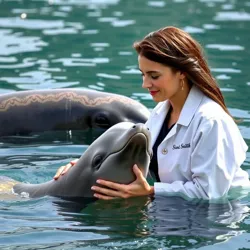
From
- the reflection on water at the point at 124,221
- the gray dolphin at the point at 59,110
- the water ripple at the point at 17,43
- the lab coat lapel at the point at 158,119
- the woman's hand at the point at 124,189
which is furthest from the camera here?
the water ripple at the point at 17,43

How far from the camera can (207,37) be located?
17375 millimetres

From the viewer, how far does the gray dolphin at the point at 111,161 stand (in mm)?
6699

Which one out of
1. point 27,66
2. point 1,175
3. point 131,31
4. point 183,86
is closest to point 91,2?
point 131,31

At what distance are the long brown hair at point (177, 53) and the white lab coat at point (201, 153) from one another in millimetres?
170

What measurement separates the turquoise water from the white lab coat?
0.21 meters

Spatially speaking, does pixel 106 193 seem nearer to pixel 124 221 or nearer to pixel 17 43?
pixel 124 221

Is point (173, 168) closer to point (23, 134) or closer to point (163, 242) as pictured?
point (163, 242)

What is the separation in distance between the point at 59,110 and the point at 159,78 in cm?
425

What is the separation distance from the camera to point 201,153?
6902mm

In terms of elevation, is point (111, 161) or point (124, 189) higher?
point (111, 161)

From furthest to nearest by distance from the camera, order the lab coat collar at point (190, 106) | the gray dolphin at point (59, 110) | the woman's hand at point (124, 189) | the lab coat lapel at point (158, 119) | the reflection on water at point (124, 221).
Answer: the gray dolphin at point (59, 110) → the lab coat lapel at point (158, 119) → the lab coat collar at point (190, 106) → the woman's hand at point (124, 189) → the reflection on water at point (124, 221)

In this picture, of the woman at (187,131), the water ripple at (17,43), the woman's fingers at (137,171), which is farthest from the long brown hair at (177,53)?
the water ripple at (17,43)

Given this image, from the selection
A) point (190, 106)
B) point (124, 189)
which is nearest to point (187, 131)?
point (190, 106)

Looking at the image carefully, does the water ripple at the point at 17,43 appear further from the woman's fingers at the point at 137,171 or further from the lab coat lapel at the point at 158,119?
the woman's fingers at the point at 137,171
